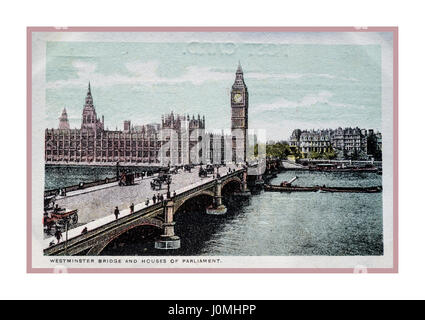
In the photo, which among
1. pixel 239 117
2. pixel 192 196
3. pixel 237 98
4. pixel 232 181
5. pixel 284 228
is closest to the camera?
pixel 237 98

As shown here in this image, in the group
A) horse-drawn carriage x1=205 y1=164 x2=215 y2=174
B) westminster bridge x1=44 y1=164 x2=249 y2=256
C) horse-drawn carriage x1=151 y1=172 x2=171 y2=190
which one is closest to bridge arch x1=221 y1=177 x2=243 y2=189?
westminster bridge x1=44 y1=164 x2=249 y2=256

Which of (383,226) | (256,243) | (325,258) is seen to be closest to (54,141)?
(256,243)

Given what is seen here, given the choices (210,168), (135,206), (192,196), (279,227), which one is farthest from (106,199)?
(279,227)

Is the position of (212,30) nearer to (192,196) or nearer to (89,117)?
(89,117)

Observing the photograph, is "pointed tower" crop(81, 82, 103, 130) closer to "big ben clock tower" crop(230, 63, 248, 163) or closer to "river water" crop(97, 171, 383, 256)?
"river water" crop(97, 171, 383, 256)

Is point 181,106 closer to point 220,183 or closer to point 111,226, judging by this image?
point 220,183

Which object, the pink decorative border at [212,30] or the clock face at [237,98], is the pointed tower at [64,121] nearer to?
the pink decorative border at [212,30]
